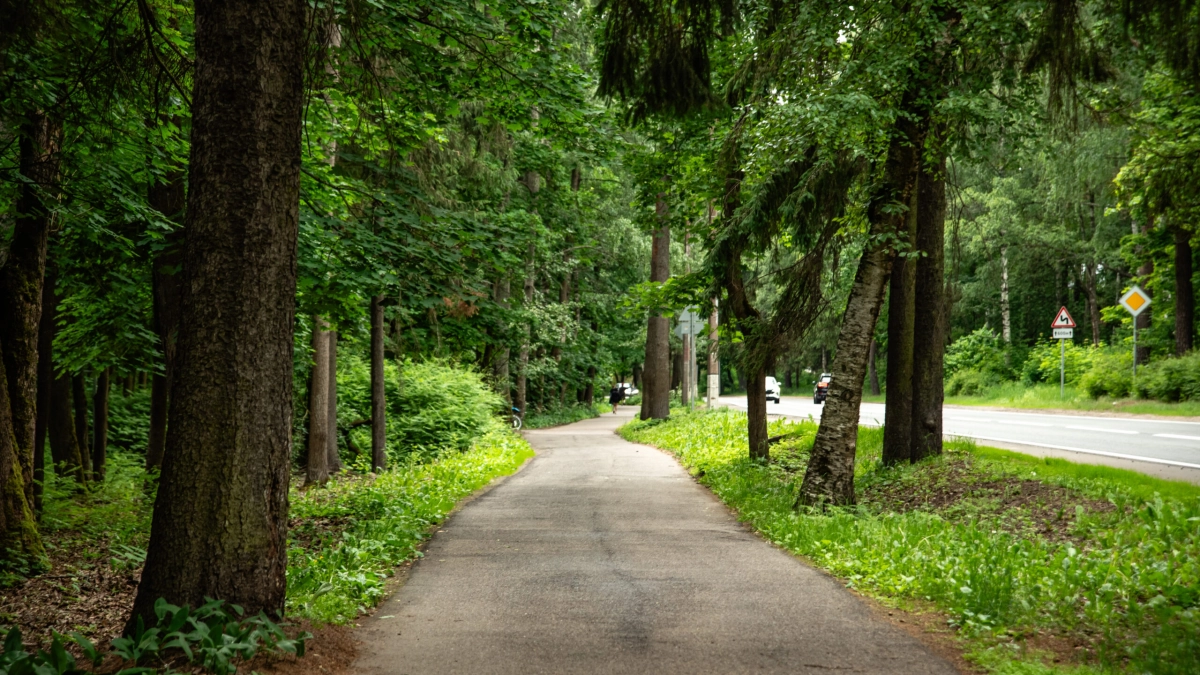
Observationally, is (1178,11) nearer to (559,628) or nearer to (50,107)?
(559,628)

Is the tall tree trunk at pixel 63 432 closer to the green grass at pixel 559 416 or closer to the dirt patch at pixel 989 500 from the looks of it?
the dirt patch at pixel 989 500

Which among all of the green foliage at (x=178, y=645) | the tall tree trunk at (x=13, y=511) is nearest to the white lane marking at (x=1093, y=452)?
the green foliage at (x=178, y=645)

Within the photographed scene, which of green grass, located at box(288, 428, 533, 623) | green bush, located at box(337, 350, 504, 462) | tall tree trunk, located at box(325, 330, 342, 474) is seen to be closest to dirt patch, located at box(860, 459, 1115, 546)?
green grass, located at box(288, 428, 533, 623)

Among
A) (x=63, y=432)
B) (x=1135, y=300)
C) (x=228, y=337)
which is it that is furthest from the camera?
(x=1135, y=300)

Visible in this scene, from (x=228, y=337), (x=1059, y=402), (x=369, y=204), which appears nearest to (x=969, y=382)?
(x=1059, y=402)

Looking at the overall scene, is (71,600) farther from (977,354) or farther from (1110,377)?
(977,354)

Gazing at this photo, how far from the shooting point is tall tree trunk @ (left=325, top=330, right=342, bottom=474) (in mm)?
14394

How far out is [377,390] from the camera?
15.2m

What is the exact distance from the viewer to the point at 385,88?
9.12 metres

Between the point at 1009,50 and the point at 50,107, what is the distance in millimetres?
9015

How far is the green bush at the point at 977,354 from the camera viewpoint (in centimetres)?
3884

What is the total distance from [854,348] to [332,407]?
9.05 metres

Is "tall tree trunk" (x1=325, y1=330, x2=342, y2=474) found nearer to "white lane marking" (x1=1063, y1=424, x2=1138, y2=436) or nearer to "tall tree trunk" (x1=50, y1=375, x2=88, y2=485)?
"tall tree trunk" (x1=50, y1=375, x2=88, y2=485)

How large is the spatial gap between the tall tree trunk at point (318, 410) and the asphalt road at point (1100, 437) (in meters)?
11.1
